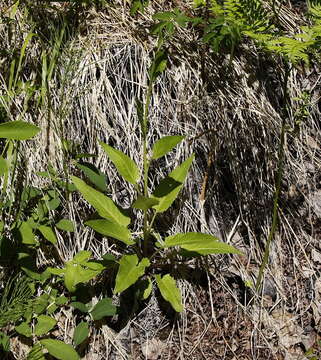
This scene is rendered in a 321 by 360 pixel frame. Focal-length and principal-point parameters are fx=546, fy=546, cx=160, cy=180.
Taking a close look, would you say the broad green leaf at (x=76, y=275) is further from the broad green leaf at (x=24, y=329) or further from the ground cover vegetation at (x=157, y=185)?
the broad green leaf at (x=24, y=329)

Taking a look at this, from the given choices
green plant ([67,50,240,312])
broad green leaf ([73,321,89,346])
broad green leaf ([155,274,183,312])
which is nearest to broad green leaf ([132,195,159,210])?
green plant ([67,50,240,312])

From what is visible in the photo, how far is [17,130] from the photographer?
76.5 inches

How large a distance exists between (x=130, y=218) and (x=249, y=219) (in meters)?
0.59

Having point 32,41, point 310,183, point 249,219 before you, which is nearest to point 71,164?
point 32,41

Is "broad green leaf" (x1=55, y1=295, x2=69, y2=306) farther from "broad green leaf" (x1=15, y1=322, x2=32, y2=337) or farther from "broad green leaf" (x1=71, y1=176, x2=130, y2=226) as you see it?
"broad green leaf" (x1=71, y1=176, x2=130, y2=226)

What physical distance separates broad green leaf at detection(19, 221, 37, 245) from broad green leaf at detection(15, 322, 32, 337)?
318 millimetres

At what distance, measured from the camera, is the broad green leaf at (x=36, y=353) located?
2094 millimetres

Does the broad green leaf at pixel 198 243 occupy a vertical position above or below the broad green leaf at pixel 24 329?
above

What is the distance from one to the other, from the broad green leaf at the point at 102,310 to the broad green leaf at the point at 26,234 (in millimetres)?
362

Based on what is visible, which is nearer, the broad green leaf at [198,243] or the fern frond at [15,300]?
the fern frond at [15,300]

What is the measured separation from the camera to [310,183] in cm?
274

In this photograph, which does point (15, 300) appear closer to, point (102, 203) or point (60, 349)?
point (60, 349)

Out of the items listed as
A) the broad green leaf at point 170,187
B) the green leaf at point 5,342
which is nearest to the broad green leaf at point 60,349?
the green leaf at point 5,342

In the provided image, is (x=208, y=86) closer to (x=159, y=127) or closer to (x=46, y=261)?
(x=159, y=127)
